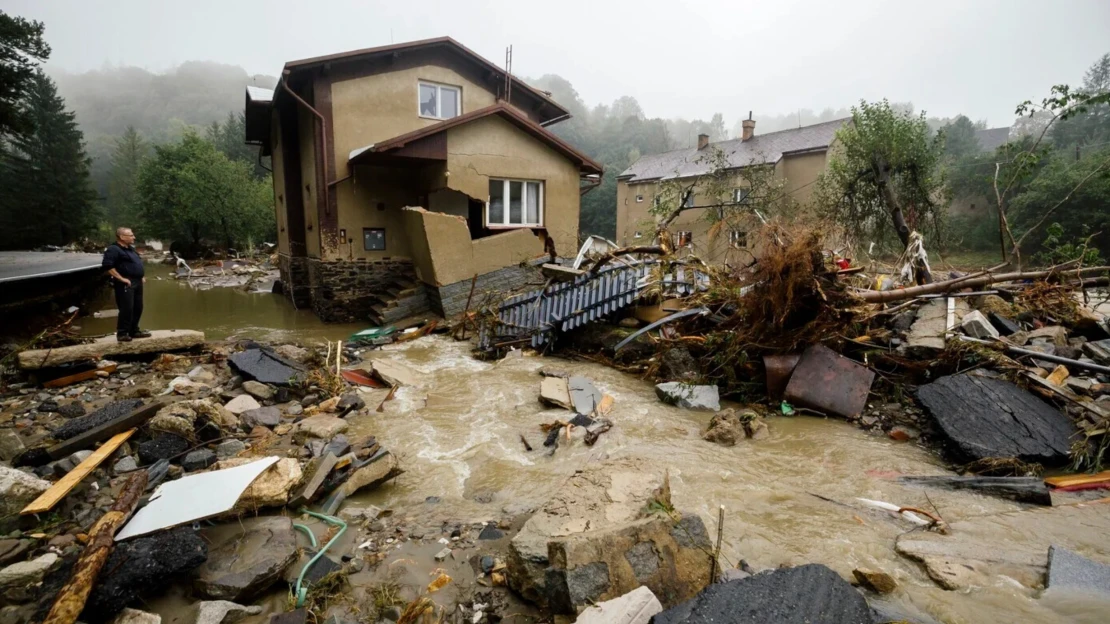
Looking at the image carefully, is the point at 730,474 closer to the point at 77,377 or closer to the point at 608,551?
the point at 608,551

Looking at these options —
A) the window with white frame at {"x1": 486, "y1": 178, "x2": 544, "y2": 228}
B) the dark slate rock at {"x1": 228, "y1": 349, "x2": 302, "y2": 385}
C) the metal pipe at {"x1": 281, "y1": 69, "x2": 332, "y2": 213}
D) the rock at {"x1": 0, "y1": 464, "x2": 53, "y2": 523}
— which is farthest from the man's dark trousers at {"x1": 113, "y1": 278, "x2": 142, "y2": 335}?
the window with white frame at {"x1": 486, "y1": 178, "x2": 544, "y2": 228}

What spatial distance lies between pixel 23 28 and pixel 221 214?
75.5ft

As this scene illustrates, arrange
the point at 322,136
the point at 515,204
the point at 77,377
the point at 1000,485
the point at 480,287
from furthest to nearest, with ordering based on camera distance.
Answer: the point at 515,204
the point at 322,136
the point at 480,287
the point at 77,377
the point at 1000,485

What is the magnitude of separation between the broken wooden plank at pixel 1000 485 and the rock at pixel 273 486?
5154 mm

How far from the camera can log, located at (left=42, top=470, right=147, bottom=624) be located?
8.02 feet

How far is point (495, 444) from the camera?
5086 millimetres

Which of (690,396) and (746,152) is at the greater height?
(746,152)

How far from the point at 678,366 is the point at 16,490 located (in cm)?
654

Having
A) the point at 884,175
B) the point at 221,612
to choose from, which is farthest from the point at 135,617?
the point at 884,175

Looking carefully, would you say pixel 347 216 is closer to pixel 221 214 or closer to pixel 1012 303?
pixel 1012 303

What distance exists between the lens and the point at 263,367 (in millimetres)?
6473

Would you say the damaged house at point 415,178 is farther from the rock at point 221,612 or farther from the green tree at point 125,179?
the green tree at point 125,179

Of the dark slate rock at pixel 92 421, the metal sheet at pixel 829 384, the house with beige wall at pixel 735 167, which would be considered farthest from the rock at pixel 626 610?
the house with beige wall at pixel 735 167

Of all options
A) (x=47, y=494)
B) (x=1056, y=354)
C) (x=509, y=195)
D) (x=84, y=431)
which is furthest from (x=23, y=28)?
(x=1056, y=354)
